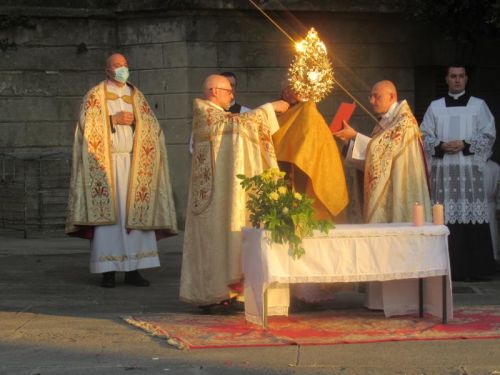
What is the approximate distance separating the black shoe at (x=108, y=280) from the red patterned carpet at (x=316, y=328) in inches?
83.0

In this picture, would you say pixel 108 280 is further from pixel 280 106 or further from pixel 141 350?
pixel 141 350

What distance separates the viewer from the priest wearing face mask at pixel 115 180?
39.2 feet

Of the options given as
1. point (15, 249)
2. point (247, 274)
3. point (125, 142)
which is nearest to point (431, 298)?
point (247, 274)

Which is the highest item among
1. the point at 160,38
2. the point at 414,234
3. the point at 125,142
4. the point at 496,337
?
the point at 160,38

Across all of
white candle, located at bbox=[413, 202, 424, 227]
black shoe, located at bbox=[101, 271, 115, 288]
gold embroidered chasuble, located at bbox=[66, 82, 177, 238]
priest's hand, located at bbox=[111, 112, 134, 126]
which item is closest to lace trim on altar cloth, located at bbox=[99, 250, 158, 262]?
black shoe, located at bbox=[101, 271, 115, 288]

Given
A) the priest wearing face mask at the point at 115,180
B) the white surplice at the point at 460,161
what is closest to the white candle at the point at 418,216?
the white surplice at the point at 460,161

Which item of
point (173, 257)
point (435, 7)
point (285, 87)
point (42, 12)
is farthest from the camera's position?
point (42, 12)

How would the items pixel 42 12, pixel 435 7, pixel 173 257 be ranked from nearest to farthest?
pixel 173 257
pixel 435 7
pixel 42 12

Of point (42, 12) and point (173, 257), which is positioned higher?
point (42, 12)

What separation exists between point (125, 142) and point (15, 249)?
144 inches

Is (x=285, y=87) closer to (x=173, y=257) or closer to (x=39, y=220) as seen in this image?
(x=173, y=257)

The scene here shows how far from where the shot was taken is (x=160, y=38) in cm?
1741

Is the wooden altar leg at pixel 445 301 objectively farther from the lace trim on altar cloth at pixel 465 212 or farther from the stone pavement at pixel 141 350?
the lace trim on altar cloth at pixel 465 212

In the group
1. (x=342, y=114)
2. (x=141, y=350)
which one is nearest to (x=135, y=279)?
(x=342, y=114)
